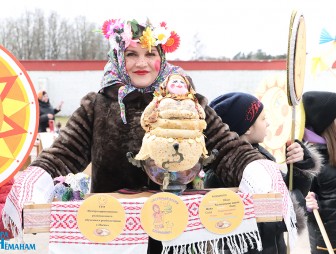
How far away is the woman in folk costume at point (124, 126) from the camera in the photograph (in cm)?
185

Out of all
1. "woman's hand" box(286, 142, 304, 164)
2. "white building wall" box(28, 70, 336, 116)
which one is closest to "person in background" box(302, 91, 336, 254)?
"woman's hand" box(286, 142, 304, 164)

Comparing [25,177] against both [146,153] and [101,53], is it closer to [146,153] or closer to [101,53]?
[146,153]

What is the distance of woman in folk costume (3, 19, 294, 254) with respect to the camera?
73.0 inches

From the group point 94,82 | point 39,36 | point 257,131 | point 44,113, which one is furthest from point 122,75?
point 39,36

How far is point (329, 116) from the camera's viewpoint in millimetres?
2713

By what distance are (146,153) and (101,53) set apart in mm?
31760

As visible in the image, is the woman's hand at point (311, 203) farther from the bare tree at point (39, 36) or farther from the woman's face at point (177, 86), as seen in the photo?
the bare tree at point (39, 36)

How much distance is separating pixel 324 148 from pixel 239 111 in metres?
0.70

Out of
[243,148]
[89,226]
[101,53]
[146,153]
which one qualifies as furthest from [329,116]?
[101,53]

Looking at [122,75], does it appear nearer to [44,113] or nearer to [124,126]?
[124,126]

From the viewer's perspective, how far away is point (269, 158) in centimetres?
A: 232

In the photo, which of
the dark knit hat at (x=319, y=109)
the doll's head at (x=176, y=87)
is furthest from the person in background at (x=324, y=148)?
the doll's head at (x=176, y=87)

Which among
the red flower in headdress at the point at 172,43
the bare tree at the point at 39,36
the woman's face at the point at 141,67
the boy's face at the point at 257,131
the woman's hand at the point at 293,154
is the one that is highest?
the bare tree at the point at 39,36

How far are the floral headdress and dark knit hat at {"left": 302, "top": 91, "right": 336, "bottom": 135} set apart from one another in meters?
1.11
